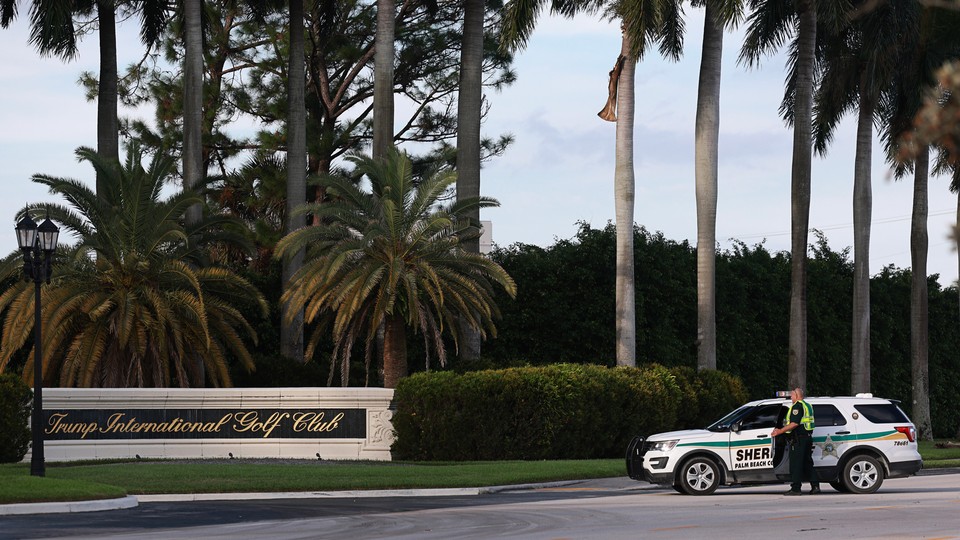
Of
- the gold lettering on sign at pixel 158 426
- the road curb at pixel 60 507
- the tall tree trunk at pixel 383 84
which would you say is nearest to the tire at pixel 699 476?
the road curb at pixel 60 507

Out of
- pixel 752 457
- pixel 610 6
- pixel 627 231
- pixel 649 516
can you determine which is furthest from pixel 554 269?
pixel 649 516

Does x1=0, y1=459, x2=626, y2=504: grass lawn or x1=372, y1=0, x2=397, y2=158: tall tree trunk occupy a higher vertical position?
x1=372, y1=0, x2=397, y2=158: tall tree trunk

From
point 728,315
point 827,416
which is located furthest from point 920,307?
point 827,416

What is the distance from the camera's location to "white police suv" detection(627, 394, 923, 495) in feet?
66.7

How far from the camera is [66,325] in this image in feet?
101

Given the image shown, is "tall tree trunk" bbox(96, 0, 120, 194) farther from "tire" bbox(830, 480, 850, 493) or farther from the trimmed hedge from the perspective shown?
"tire" bbox(830, 480, 850, 493)

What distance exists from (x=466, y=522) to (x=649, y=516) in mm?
2447

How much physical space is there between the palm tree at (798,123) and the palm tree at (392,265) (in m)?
11.3

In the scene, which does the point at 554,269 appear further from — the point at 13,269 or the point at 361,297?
the point at 13,269

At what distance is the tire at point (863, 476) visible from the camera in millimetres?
20359

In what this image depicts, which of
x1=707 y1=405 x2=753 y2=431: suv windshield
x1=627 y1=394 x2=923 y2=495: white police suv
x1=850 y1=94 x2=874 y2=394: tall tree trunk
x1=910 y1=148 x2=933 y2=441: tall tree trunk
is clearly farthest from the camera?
x1=910 y1=148 x2=933 y2=441: tall tree trunk

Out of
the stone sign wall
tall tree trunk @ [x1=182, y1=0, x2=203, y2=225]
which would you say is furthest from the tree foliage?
tall tree trunk @ [x1=182, y1=0, x2=203, y2=225]

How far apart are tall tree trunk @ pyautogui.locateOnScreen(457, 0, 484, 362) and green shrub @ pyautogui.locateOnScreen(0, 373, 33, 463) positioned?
40.5 ft

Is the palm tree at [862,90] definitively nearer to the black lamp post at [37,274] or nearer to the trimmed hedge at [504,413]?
the trimmed hedge at [504,413]
